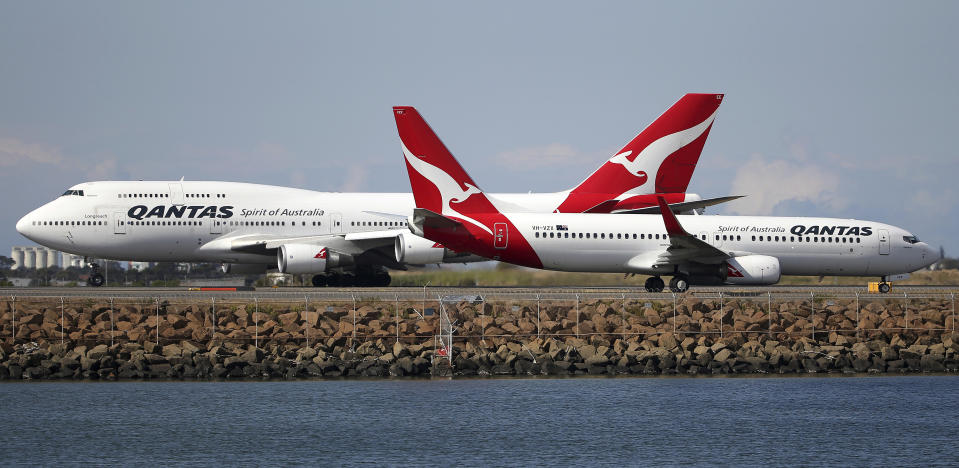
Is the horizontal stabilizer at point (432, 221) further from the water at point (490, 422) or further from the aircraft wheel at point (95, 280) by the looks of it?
the aircraft wheel at point (95, 280)

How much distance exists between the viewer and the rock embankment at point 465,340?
4109 cm

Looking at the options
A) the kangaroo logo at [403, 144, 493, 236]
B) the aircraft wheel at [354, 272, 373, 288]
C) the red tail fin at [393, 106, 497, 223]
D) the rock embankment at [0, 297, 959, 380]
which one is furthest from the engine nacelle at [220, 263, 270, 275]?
the rock embankment at [0, 297, 959, 380]

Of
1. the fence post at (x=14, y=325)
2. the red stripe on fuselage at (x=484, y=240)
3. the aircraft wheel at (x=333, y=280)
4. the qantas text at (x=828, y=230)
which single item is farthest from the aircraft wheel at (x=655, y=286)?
the fence post at (x=14, y=325)

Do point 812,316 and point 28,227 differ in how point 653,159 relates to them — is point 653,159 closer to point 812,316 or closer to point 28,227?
point 812,316

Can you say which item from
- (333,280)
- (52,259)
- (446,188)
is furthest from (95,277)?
(52,259)

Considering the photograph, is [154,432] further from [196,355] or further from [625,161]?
[625,161]

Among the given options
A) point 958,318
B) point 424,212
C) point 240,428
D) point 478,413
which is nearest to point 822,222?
point 958,318

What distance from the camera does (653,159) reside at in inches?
2409

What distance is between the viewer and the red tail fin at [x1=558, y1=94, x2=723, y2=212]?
2404 inches

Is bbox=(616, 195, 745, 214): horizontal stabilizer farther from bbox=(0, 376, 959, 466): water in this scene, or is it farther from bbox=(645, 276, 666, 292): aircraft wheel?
bbox=(0, 376, 959, 466): water

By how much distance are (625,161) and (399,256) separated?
480 inches

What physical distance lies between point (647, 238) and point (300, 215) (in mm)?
17446

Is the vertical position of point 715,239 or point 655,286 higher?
point 715,239

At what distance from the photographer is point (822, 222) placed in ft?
178
